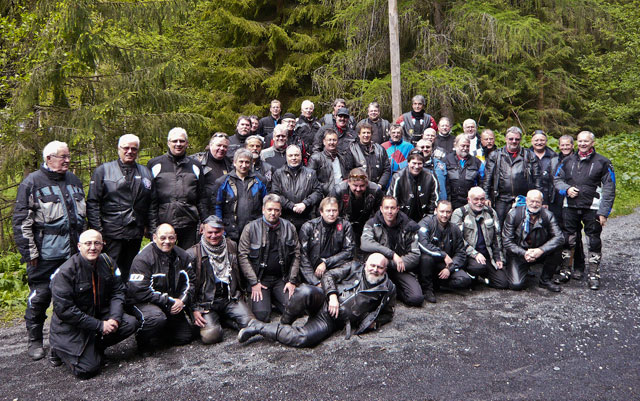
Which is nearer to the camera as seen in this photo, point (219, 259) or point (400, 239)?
point (219, 259)

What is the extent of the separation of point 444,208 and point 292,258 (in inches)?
91.2

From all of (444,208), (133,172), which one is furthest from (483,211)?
(133,172)

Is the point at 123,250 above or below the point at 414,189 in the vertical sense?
below

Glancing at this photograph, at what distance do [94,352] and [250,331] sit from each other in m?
1.63

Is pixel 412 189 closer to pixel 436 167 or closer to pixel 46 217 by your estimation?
pixel 436 167

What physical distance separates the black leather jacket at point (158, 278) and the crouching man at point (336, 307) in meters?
0.88

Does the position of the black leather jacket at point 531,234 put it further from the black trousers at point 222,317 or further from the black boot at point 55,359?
the black boot at point 55,359

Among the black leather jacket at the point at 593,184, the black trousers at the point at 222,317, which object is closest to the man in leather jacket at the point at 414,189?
the black leather jacket at the point at 593,184

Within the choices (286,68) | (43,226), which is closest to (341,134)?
(43,226)

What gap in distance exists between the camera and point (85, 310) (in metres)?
4.89

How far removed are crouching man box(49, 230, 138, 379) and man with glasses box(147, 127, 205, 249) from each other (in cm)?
121

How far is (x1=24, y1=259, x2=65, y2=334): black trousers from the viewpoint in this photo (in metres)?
5.26

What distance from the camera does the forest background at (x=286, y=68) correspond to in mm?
8969

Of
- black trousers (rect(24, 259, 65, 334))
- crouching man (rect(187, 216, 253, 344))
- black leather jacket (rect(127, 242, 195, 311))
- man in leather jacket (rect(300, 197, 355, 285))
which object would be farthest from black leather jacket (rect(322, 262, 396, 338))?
black trousers (rect(24, 259, 65, 334))
